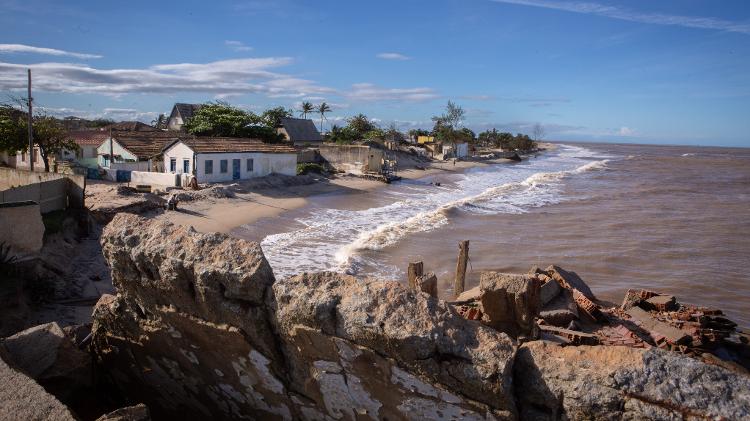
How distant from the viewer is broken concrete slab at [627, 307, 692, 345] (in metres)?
10.7

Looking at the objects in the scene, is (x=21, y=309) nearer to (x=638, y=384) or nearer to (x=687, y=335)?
(x=638, y=384)

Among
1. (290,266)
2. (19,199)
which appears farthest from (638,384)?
(19,199)

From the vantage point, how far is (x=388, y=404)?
449 centimetres

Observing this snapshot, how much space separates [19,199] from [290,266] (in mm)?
8492

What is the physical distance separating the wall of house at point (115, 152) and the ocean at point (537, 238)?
1483cm

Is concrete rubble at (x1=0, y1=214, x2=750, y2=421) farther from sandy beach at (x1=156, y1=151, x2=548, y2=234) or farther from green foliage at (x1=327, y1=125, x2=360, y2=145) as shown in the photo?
green foliage at (x1=327, y1=125, x2=360, y2=145)

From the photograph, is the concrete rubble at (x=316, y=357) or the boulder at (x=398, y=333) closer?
the concrete rubble at (x=316, y=357)

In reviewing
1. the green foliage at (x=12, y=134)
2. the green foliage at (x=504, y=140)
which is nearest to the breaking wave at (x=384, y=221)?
the green foliage at (x=12, y=134)

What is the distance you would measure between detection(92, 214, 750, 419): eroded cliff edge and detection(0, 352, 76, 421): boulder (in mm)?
1331

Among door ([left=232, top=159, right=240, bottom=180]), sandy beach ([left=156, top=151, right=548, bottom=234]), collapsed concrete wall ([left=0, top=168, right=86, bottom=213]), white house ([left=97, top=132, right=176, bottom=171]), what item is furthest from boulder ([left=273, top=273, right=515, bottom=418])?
white house ([left=97, top=132, right=176, bottom=171])

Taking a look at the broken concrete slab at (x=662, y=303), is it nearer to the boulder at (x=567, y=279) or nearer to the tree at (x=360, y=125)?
the boulder at (x=567, y=279)

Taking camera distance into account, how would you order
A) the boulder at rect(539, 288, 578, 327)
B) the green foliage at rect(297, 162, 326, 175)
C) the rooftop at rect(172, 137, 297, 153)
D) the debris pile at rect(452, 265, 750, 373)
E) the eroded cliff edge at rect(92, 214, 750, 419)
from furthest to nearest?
the green foliage at rect(297, 162, 326, 175), the rooftop at rect(172, 137, 297, 153), the boulder at rect(539, 288, 578, 327), the debris pile at rect(452, 265, 750, 373), the eroded cliff edge at rect(92, 214, 750, 419)

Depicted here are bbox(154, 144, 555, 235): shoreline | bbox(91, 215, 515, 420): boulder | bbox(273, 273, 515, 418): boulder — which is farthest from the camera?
bbox(154, 144, 555, 235): shoreline

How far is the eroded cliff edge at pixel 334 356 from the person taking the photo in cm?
375
